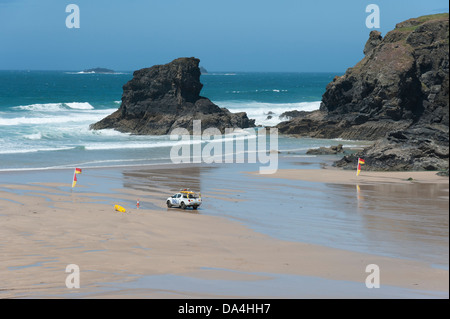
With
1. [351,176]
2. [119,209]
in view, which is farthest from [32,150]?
[119,209]

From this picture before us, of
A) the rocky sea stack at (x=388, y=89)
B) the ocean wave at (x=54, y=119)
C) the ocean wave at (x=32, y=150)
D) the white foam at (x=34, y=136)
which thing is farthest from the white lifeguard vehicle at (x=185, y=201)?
the ocean wave at (x=54, y=119)

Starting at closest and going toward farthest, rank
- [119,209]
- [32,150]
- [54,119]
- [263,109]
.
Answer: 1. [119,209]
2. [32,150]
3. [54,119]
4. [263,109]

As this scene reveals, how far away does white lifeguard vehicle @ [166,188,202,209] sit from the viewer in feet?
88.5

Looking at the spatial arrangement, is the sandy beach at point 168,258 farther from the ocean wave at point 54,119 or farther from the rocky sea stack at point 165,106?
the ocean wave at point 54,119

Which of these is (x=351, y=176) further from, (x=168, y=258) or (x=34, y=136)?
(x=34, y=136)

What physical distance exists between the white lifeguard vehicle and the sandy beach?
1.34ft

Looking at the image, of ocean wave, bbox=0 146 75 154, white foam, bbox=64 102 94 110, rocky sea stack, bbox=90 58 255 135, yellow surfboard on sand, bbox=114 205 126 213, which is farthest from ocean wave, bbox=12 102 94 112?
yellow surfboard on sand, bbox=114 205 126 213

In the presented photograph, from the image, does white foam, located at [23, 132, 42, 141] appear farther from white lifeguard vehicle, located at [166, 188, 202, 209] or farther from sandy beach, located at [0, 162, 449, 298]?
white lifeguard vehicle, located at [166, 188, 202, 209]

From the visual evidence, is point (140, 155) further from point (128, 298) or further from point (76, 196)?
point (128, 298)

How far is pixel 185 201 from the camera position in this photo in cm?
2697

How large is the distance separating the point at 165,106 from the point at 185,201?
4362cm

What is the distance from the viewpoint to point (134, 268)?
17016mm

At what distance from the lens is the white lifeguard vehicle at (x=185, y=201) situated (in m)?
27.0

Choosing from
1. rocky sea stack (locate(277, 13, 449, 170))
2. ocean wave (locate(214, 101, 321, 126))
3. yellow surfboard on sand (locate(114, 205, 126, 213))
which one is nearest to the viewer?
yellow surfboard on sand (locate(114, 205, 126, 213))
